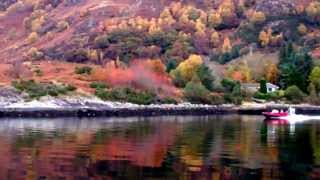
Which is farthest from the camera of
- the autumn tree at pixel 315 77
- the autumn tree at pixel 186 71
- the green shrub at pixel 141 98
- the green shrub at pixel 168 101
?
the autumn tree at pixel 186 71

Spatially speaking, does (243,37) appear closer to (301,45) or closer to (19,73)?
(301,45)

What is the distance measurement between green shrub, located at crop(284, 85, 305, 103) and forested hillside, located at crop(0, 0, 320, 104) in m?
0.16

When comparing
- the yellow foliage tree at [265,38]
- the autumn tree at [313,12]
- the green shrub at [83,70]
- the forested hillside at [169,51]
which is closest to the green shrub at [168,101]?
the forested hillside at [169,51]

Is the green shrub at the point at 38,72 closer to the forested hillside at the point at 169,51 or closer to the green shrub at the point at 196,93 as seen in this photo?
the forested hillside at the point at 169,51

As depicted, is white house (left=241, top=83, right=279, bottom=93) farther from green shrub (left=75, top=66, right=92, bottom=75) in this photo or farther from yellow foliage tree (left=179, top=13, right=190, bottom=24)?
yellow foliage tree (left=179, top=13, right=190, bottom=24)

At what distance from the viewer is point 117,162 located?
33.9m

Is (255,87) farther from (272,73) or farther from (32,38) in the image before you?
(32,38)

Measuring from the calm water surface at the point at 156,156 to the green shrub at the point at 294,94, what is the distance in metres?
60.0

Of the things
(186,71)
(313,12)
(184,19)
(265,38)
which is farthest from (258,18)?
(186,71)

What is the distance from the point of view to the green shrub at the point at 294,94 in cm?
11412

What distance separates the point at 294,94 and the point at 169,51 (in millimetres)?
47970

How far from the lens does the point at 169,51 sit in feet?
518

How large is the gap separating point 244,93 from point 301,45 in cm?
4806

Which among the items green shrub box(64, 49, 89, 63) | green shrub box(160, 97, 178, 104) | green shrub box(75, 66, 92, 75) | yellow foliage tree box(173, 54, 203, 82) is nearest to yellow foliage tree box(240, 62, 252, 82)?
yellow foliage tree box(173, 54, 203, 82)
